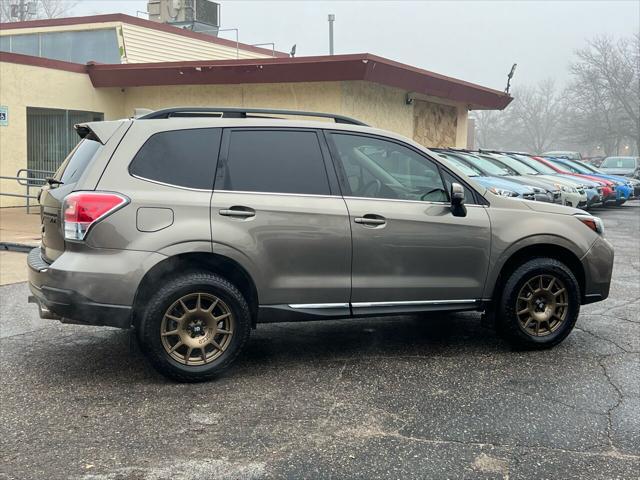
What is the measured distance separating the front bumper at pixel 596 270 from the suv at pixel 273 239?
1 cm

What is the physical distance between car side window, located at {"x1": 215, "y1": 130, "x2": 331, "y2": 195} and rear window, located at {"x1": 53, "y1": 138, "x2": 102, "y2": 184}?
866mm

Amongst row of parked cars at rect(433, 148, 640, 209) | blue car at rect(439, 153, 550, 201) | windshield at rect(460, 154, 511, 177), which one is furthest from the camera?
windshield at rect(460, 154, 511, 177)

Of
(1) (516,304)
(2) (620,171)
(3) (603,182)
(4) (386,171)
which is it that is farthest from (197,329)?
(2) (620,171)

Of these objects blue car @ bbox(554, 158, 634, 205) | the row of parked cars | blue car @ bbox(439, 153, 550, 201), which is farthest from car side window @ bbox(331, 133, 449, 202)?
blue car @ bbox(554, 158, 634, 205)

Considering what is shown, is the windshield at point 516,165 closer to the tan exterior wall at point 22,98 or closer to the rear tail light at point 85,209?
the tan exterior wall at point 22,98

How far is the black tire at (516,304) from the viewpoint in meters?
5.09

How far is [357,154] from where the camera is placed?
500 centimetres

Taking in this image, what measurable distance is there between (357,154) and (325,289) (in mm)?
1080

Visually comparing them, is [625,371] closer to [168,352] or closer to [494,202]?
[494,202]

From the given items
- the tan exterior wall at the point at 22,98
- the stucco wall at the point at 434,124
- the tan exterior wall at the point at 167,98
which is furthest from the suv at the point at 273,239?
the stucco wall at the point at 434,124

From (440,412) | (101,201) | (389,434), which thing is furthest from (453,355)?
(101,201)

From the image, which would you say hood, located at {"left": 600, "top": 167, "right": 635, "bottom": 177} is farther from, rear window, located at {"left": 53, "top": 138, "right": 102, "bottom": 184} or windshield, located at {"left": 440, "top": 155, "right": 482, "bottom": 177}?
rear window, located at {"left": 53, "top": 138, "right": 102, "bottom": 184}

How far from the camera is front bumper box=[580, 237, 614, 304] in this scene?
530 centimetres

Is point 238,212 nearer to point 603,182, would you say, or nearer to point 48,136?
point 48,136
